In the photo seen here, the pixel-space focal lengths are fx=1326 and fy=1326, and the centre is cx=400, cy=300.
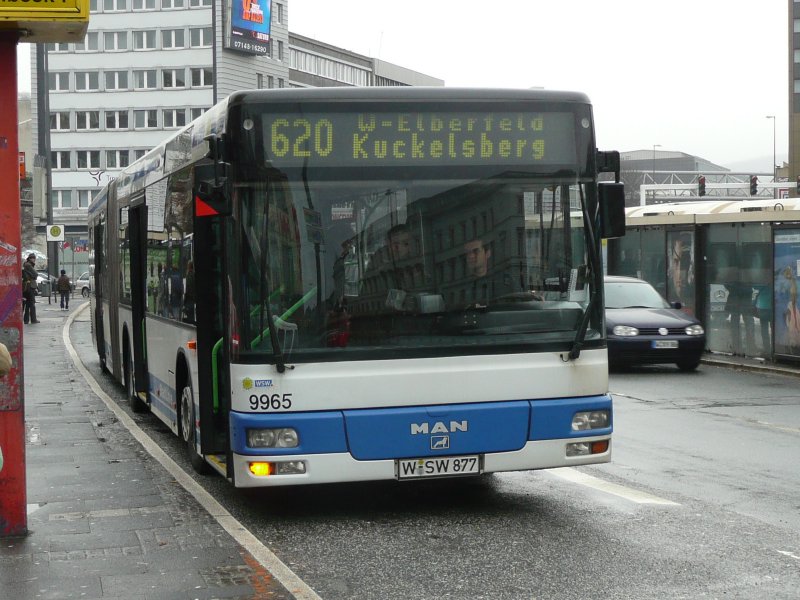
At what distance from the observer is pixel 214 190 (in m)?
8.03

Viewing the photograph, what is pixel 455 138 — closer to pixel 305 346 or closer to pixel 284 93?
pixel 284 93

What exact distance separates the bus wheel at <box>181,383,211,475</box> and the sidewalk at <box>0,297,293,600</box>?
0.26 meters

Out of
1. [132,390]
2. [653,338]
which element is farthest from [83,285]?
[132,390]

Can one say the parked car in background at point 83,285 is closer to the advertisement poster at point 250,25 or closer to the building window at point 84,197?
the building window at point 84,197

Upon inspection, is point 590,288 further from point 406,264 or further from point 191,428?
point 191,428

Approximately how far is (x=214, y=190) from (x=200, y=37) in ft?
301

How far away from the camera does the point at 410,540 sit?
780 centimetres

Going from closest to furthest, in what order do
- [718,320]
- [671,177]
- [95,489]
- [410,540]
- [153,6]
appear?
[410,540], [95,489], [718,320], [153,6], [671,177]

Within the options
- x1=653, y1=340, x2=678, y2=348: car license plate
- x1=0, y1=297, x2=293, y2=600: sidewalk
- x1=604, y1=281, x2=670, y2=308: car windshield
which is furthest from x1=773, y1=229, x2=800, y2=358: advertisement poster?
x1=0, y1=297, x2=293, y2=600: sidewalk

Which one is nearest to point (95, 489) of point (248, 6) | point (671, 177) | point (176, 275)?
point (176, 275)

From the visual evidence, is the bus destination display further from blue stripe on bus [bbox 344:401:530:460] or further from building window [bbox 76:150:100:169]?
building window [bbox 76:150:100:169]

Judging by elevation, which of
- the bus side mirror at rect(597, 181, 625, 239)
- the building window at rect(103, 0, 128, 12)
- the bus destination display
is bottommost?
the bus side mirror at rect(597, 181, 625, 239)

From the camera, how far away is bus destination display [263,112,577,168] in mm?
8180

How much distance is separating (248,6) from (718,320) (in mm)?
78976
